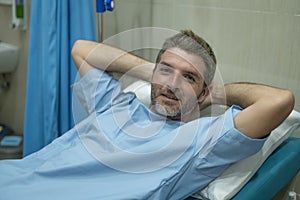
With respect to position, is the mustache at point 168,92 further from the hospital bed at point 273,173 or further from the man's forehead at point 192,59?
the hospital bed at point 273,173

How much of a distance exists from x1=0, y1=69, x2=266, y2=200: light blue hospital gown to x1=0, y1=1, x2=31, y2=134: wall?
112 centimetres

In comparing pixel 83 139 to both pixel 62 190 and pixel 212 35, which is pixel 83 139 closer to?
pixel 62 190

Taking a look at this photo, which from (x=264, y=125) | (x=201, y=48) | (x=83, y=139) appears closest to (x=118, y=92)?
(x=83, y=139)

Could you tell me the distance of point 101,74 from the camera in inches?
58.9

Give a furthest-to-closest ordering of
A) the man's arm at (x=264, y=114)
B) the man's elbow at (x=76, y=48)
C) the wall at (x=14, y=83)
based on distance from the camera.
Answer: the wall at (x=14, y=83)
the man's elbow at (x=76, y=48)
the man's arm at (x=264, y=114)

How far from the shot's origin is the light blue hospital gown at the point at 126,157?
1.13 m

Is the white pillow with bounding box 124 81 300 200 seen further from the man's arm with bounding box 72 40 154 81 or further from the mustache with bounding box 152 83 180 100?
the man's arm with bounding box 72 40 154 81

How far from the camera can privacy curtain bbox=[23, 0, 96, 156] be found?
5.46 ft

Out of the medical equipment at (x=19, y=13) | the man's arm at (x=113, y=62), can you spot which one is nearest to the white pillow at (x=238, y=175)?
the man's arm at (x=113, y=62)

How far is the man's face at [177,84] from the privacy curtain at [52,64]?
53cm

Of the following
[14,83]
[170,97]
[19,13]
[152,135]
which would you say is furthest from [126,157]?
[14,83]

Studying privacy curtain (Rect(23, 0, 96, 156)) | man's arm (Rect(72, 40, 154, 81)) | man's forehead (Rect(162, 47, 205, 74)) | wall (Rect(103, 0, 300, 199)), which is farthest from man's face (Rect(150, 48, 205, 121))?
privacy curtain (Rect(23, 0, 96, 156))

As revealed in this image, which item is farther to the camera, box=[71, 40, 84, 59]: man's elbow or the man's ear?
box=[71, 40, 84, 59]: man's elbow

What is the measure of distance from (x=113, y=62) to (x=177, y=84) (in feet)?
1.15
